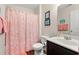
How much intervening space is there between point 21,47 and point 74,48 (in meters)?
0.68

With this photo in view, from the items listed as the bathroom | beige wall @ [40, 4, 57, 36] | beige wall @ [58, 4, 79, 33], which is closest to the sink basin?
the bathroom

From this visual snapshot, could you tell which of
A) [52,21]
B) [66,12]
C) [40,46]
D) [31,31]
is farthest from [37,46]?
[66,12]

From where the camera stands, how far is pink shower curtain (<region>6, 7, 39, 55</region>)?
1547mm

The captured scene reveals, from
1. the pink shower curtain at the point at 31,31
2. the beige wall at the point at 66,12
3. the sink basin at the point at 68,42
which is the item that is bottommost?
the sink basin at the point at 68,42

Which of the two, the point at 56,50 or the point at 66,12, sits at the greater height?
the point at 66,12

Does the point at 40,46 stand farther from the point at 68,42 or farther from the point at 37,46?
the point at 68,42

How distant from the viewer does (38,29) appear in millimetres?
1607

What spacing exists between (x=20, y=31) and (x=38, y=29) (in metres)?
0.24

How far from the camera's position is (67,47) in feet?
4.87

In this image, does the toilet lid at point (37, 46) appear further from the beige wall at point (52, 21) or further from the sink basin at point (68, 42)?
the sink basin at point (68, 42)

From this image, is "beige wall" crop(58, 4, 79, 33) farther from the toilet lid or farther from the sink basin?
the toilet lid

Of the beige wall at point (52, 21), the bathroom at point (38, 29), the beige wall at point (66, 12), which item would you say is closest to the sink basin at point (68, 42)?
the bathroom at point (38, 29)

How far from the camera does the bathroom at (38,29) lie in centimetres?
155
